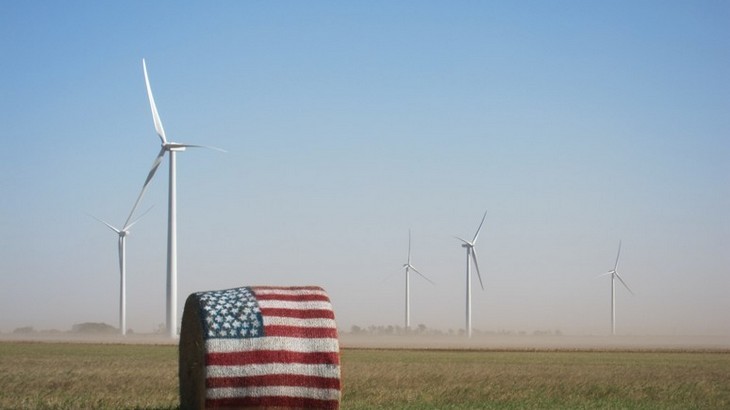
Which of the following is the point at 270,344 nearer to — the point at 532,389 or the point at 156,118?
the point at 532,389

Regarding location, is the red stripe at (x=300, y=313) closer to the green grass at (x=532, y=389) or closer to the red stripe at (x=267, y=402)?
the red stripe at (x=267, y=402)

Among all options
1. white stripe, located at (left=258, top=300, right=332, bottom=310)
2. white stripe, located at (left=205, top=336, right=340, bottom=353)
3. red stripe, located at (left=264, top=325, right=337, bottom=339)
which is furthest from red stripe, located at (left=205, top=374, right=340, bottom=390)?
white stripe, located at (left=258, top=300, right=332, bottom=310)

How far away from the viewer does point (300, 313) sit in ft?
64.3

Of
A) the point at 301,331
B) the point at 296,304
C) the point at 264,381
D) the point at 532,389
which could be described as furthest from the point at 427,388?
the point at 264,381

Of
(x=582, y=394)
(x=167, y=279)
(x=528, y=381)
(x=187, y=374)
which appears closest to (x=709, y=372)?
(x=528, y=381)

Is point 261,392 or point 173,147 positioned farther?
point 173,147

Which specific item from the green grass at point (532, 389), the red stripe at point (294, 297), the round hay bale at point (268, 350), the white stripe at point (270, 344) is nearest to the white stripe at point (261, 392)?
the round hay bale at point (268, 350)

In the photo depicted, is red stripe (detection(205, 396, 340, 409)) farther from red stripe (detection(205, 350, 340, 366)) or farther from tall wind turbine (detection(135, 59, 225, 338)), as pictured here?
tall wind turbine (detection(135, 59, 225, 338))

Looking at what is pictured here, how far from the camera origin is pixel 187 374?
71.9 ft

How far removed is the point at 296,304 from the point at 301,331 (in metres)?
0.59

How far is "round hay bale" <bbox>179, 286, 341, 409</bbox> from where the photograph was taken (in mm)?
18812

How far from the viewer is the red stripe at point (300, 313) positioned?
762 inches

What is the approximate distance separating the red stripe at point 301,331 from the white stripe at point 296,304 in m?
0.44

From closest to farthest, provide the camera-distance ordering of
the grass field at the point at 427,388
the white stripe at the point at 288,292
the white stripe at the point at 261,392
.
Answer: the white stripe at the point at 261,392, the white stripe at the point at 288,292, the grass field at the point at 427,388
